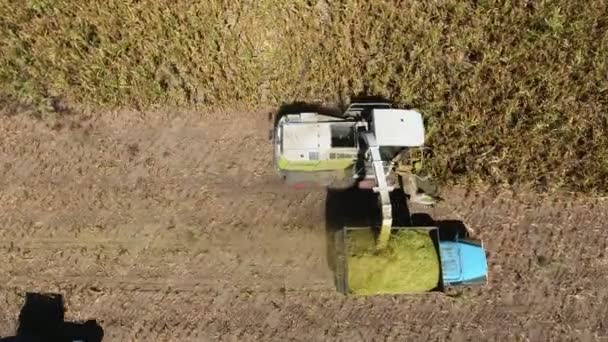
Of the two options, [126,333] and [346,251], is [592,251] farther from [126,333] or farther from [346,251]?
[126,333]

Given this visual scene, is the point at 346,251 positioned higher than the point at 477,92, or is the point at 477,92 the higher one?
the point at 477,92

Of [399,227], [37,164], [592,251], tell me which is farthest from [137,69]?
[592,251]

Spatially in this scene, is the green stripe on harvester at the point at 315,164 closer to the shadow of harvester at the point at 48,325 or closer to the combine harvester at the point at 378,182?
the combine harvester at the point at 378,182

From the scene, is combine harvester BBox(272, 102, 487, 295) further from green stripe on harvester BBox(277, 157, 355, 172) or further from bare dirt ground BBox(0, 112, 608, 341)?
bare dirt ground BBox(0, 112, 608, 341)

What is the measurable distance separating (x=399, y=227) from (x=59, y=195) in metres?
6.01

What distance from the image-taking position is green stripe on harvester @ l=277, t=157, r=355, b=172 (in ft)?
29.9

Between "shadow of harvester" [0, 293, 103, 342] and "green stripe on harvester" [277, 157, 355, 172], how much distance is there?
4.14m

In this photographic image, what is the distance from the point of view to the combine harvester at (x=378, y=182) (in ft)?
28.3

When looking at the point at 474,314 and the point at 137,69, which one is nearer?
the point at 474,314

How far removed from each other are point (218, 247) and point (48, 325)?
3.06 metres

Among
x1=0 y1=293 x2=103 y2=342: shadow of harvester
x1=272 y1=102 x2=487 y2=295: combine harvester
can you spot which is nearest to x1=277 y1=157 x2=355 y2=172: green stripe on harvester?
x1=272 y1=102 x2=487 y2=295: combine harvester

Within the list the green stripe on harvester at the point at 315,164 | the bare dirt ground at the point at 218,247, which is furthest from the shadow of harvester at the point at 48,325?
the green stripe on harvester at the point at 315,164

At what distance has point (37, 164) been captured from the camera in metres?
9.70

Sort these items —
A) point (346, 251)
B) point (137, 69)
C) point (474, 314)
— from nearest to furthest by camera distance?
point (346, 251) → point (474, 314) → point (137, 69)
